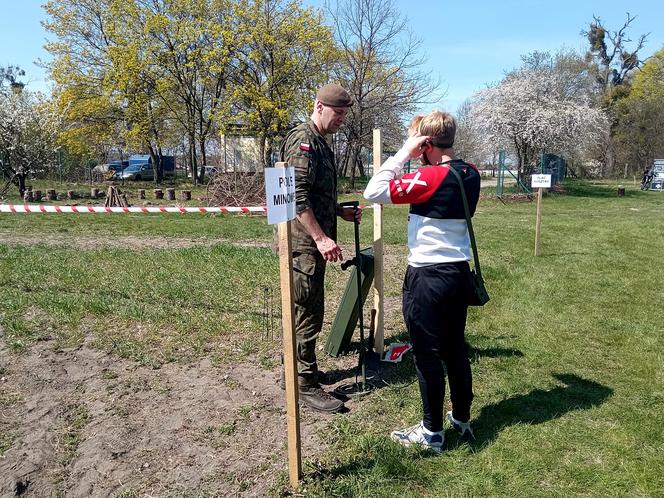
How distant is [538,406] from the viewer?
12.4 ft

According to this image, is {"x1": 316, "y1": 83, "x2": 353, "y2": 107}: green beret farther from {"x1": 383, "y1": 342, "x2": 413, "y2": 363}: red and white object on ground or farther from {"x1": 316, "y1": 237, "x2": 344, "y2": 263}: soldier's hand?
{"x1": 383, "y1": 342, "x2": 413, "y2": 363}: red and white object on ground

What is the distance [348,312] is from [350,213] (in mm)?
908

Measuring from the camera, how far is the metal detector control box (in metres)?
4.23

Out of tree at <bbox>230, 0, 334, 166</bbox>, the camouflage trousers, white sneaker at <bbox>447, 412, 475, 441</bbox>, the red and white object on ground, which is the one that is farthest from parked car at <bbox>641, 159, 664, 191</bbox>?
the camouflage trousers

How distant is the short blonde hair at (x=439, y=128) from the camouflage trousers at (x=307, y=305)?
1127 mm

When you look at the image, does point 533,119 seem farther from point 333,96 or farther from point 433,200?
point 433,200

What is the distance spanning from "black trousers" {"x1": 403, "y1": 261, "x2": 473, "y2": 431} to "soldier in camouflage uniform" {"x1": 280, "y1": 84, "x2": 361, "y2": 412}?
64 centimetres

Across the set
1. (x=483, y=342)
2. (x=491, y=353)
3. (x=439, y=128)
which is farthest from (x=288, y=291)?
(x=483, y=342)

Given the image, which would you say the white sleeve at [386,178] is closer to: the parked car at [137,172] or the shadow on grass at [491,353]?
the shadow on grass at [491,353]

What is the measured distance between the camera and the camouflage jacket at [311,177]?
338 cm

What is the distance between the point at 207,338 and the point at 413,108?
28387mm

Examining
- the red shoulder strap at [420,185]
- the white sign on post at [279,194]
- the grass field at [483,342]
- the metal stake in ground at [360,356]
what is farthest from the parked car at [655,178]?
the white sign on post at [279,194]

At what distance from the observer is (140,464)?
3008 millimetres

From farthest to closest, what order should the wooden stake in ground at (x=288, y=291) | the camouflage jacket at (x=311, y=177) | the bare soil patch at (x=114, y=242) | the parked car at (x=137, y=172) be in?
the parked car at (x=137, y=172)
the bare soil patch at (x=114, y=242)
the camouflage jacket at (x=311, y=177)
the wooden stake in ground at (x=288, y=291)
